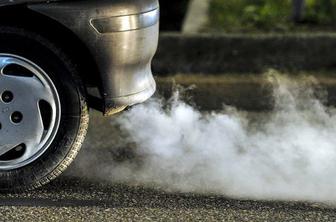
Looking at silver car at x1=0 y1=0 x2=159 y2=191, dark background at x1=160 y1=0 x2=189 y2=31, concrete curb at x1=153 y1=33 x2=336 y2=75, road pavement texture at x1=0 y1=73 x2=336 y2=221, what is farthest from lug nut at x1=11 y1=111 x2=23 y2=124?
dark background at x1=160 y1=0 x2=189 y2=31

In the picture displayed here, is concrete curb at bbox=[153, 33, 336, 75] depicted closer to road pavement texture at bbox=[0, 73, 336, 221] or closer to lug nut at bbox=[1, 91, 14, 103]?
road pavement texture at bbox=[0, 73, 336, 221]

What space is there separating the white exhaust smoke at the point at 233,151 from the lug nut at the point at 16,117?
2.44 feet

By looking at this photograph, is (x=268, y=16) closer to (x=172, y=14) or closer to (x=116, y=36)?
(x=172, y=14)

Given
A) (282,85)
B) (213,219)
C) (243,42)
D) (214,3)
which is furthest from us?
(214,3)

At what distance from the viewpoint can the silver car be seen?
14.2ft

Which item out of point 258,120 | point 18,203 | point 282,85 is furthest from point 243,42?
point 18,203

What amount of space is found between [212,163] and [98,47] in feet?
3.99

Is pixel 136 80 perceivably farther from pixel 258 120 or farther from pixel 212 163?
pixel 258 120

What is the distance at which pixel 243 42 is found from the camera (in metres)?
7.42

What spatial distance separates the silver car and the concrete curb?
288 cm

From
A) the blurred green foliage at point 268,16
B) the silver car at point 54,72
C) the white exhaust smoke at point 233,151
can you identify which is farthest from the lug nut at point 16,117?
the blurred green foliage at point 268,16

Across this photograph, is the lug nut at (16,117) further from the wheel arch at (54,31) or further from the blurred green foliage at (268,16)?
the blurred green foliage at (268,16)

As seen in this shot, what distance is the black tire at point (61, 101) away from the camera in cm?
440

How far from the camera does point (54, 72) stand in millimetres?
4418
